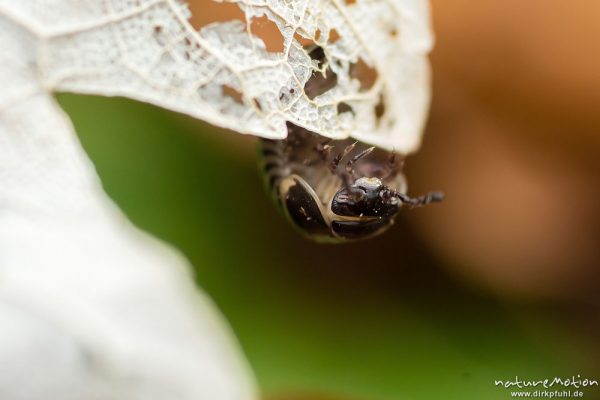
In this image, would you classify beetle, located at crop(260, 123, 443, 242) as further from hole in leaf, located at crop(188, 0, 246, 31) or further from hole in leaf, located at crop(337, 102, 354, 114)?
hole in leaf, located at crop(188, 0, 246, 31)

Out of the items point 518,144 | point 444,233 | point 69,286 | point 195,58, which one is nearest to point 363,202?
point 195,58

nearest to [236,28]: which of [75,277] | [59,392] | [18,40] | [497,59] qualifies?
[18,40]

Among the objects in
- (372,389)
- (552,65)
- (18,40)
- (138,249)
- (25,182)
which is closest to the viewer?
(18,40)

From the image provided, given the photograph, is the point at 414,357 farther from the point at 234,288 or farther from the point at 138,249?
the point at 138,249

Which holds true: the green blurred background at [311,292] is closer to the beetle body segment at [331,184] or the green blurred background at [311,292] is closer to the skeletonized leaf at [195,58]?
the beetle body segment at [331,184]

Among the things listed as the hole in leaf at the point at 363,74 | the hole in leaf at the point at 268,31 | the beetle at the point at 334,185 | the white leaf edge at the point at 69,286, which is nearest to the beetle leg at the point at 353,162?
the beetle at the point at 334,185

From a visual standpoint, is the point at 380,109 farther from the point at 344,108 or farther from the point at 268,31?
the point at 268,31
